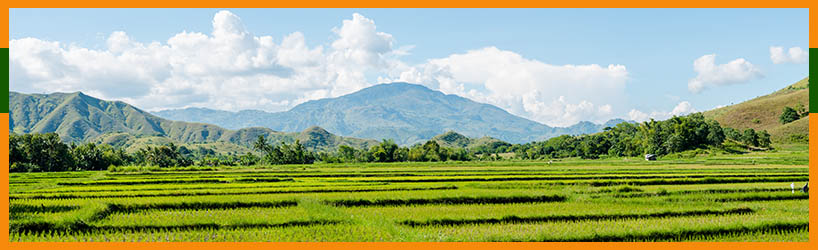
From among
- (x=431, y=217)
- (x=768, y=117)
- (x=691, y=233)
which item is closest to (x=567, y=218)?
(x=691, y=233)

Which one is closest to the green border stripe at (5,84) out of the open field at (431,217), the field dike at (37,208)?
the open field at (431,217)

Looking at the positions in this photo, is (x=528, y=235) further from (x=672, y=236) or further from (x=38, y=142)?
(x=38, y=142)

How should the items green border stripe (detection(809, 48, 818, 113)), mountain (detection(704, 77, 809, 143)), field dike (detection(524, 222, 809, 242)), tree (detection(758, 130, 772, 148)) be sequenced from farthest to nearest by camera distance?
mountain (detection(704, 77, 809, 143)) → tree (detection(758, 130, 772, 148)) → field dike (detection(524, 222, 809, 242)) → green border stripe (detection(809, 48, 818, 113))

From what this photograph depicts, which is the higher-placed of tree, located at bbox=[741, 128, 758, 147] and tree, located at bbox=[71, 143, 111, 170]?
tree, located at bbox=[741, 128, 758, 147]

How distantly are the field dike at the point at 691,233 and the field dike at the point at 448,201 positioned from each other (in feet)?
24.3

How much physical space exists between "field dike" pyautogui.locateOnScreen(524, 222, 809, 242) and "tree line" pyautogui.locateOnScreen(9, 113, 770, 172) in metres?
60.6

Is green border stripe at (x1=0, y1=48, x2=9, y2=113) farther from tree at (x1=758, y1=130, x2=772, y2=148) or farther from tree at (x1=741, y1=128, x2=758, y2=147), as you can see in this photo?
tree at (x1=758, y1=130, x2=772, y2=148)

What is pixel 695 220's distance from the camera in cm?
1528

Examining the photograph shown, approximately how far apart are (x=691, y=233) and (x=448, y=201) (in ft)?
31.2

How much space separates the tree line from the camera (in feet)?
181

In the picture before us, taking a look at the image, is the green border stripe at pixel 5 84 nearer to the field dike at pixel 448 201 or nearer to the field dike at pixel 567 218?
the field dike at pixel 567 218

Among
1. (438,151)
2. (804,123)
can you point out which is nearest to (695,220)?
(438,151)

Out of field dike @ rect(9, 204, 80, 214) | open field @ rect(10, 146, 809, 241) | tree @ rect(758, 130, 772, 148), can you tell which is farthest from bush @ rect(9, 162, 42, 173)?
tree @ rect(758, 130, 772, 148)

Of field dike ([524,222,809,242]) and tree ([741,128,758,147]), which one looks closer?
field dike ([524,222,809,242])
